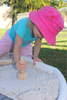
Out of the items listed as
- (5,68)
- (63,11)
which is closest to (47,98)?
(5,68)

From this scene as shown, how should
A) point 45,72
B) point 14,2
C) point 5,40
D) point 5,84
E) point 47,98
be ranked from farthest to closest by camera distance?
point 14,2 < point 5,40 < point 45,72 < point 5,84 < point 47,98

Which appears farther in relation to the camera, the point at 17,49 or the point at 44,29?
the point at 17,49

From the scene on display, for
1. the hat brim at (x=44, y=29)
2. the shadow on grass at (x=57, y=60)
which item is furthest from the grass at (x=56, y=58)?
the hat brim at (x=44, y=29)

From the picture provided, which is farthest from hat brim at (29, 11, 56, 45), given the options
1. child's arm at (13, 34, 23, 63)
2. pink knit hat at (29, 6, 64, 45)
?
child's arm at (13, 34, 23, 63)

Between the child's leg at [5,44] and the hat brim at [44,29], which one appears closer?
the hat brim at [44,29]

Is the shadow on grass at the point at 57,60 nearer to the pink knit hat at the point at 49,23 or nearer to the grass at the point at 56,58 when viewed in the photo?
the grass at the point at 56,58

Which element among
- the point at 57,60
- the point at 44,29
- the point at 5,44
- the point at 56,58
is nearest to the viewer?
the point at 44,29

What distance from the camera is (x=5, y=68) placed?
135 cm

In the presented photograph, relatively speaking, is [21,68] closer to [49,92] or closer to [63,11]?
[49,92]

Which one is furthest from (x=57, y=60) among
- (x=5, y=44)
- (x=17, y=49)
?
(x=17, y=49)

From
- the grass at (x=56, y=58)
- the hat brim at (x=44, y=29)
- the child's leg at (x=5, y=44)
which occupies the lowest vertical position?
the grass at (x=56, y=58)

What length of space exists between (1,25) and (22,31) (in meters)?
14.8

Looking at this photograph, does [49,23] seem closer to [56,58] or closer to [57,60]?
[57,60]

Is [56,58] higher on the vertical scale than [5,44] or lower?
lower
